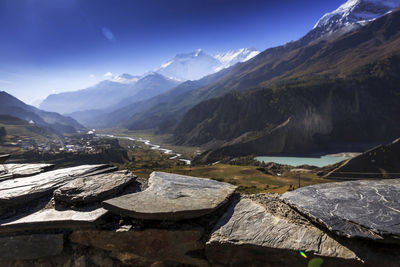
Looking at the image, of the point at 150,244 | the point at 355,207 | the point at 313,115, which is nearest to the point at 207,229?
the point at 150,244

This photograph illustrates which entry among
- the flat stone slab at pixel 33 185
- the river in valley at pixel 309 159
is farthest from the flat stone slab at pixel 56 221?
the river in valley at pixel 309 159

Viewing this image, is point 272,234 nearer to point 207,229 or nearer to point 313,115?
point 207,229

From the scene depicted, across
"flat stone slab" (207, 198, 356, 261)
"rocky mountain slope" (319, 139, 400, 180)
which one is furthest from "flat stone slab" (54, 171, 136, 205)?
"rocky mountain slope" (319, 139, 400, 180)

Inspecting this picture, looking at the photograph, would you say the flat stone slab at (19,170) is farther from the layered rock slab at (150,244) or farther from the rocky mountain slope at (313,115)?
the rocky mountain slope at (313,115)

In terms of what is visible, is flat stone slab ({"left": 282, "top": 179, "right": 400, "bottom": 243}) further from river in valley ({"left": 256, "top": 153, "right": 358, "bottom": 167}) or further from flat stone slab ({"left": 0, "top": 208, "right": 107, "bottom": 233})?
river in valley ({"left": 256, "top": 153, "right": 358, "bottom": 167})

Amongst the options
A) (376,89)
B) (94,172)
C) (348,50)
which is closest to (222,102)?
(376,89)
